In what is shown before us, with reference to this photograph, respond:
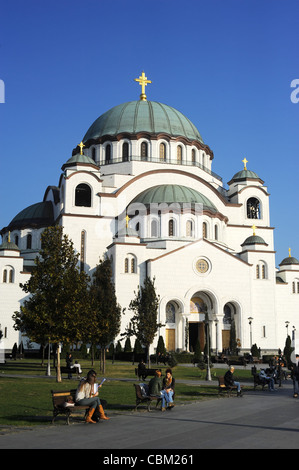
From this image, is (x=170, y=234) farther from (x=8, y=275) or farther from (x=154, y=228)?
(x=8, y=275)

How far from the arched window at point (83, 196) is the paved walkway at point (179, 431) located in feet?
110

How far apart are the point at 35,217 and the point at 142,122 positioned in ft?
45.4

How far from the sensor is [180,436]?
9070 millimetres

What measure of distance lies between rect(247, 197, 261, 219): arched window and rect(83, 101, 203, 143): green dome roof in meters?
8.13

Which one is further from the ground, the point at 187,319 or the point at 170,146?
the point at 170,146

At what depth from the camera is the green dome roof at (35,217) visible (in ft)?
162

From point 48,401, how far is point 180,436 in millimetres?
6254

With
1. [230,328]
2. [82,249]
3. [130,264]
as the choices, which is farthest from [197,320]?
[82,249]

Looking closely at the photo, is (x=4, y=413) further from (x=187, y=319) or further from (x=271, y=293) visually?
(x=271, y=293)

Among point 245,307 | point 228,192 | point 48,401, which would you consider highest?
point 228,192

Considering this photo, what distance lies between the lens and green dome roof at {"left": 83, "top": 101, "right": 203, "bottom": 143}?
51.2m

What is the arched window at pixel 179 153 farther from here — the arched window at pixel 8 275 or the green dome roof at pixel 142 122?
the arched window at pixel 8 275

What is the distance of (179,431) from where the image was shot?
962cm
